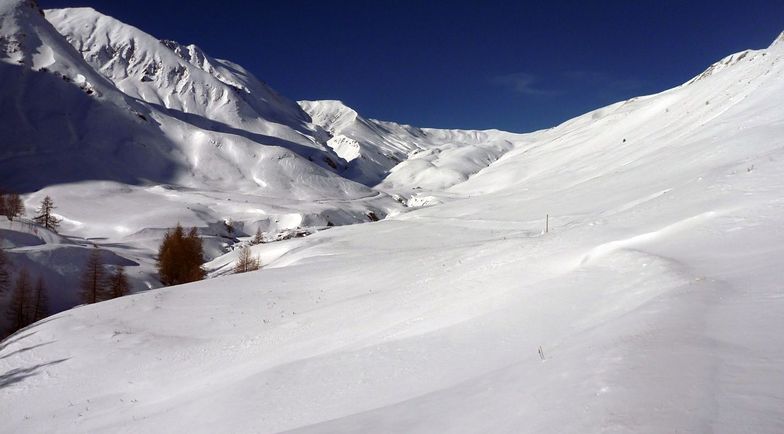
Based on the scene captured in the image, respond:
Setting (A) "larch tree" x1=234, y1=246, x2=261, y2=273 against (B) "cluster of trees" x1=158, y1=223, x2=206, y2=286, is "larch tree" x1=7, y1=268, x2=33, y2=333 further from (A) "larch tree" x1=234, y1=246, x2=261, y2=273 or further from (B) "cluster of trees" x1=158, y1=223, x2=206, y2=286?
(A) "larch tree" x1=234, y1=246, x2=261, y2=273

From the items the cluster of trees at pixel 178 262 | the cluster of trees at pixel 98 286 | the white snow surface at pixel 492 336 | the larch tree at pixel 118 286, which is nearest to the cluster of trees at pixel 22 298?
the cluster of trees at pixel 98 286

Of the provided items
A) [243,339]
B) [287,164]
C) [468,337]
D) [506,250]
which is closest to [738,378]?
[468,337]

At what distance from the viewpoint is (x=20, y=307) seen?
41.9 m

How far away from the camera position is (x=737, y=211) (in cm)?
1282

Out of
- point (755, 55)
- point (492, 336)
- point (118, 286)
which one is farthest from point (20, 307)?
point (755, 55)

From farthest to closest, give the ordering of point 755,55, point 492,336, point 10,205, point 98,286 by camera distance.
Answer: point 10,205
point 755,55
point 98,286
point 492,336

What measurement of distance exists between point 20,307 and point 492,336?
49687mm

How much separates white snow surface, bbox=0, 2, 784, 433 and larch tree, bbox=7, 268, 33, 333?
21.4 m

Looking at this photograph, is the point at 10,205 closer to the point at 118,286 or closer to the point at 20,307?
the point at 20,307

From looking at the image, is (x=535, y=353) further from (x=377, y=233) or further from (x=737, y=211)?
(x=377, y=233)

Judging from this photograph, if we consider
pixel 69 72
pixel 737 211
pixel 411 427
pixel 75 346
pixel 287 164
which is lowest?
pixel 75 346

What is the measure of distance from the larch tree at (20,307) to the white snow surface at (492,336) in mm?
21377

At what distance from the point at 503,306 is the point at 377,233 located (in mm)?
32828

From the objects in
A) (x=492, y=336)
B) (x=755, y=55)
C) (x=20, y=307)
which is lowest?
(x=20, y=307)
